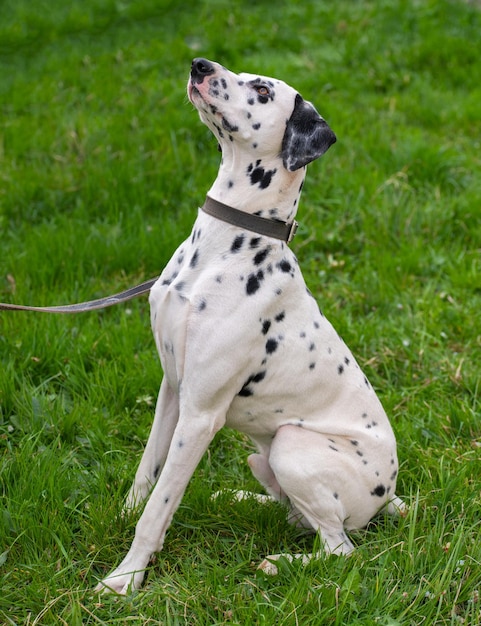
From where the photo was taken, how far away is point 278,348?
3.03 metres

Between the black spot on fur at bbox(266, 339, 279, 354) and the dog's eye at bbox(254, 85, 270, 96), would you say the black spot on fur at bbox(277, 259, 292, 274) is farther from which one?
the dog's eye at bbox(254, 85, 270, 96)

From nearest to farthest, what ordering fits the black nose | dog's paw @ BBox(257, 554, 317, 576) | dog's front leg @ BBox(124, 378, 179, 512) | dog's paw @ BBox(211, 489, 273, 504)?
1. the black nose
2. dog's paw @ BBox(257, 554, 317, 576)
3. dog's front leg @ BBox(124, 378, 179, 512)
4. dog's paw @ BBox(211, 489, 273, 504)

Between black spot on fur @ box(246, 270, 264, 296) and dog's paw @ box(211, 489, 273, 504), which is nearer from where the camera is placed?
black spot on fur @ box(246, 270, 264, 296)

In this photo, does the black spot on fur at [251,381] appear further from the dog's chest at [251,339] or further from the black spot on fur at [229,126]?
the black spot on fur at [229,126]

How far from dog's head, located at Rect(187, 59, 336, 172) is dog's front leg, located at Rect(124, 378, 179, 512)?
3.32 ft

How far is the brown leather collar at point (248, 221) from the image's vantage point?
9.80ft

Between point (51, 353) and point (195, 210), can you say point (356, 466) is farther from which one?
point (195, 210)

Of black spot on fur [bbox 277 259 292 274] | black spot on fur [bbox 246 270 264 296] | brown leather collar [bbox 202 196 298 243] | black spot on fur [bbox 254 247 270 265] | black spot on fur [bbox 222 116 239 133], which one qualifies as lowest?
black spot on fur [bbox 246 270 264 296]

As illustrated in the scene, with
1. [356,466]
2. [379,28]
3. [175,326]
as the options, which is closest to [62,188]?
[175,326]

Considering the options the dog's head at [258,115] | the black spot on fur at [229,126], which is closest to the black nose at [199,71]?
the dog's head at [258,115]

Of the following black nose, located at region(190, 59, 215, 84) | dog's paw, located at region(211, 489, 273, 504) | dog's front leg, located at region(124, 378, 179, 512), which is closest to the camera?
black nose, located at region(190, 59, 215, 84)

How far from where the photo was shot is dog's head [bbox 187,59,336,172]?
9.45 feet

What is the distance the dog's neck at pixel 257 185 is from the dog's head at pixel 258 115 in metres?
0.04

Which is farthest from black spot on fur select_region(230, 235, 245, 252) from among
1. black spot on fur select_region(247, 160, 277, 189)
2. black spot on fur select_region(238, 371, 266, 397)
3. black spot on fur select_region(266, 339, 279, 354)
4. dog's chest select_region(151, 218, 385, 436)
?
black spot on fur select_region(238, 371, 266, 397)
